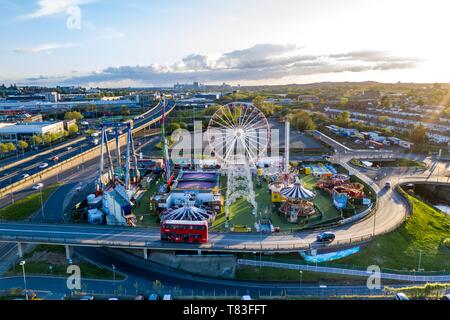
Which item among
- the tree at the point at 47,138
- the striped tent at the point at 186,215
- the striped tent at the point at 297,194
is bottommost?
the striped tent at the point at 186,215

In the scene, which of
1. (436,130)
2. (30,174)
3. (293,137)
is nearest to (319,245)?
(30,174)

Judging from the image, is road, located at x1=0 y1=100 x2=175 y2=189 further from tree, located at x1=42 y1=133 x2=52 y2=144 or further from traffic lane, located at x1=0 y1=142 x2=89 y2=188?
tree, located at x1=42 y1=133 x2=52 y2=144

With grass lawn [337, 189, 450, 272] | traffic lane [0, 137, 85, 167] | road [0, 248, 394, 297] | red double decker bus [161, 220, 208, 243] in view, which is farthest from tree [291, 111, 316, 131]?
road [0, 248, 394, 297]

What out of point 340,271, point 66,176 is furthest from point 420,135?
point 66,176

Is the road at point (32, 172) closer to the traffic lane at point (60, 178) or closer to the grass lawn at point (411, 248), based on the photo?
the traffic lane at point (60, 178)

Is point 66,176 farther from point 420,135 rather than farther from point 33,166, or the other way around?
point 420,135

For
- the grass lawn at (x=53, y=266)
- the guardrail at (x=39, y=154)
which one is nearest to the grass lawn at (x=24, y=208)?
the grass lawn at (x=53, y=266)

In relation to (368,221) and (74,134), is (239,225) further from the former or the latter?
(74,134)
